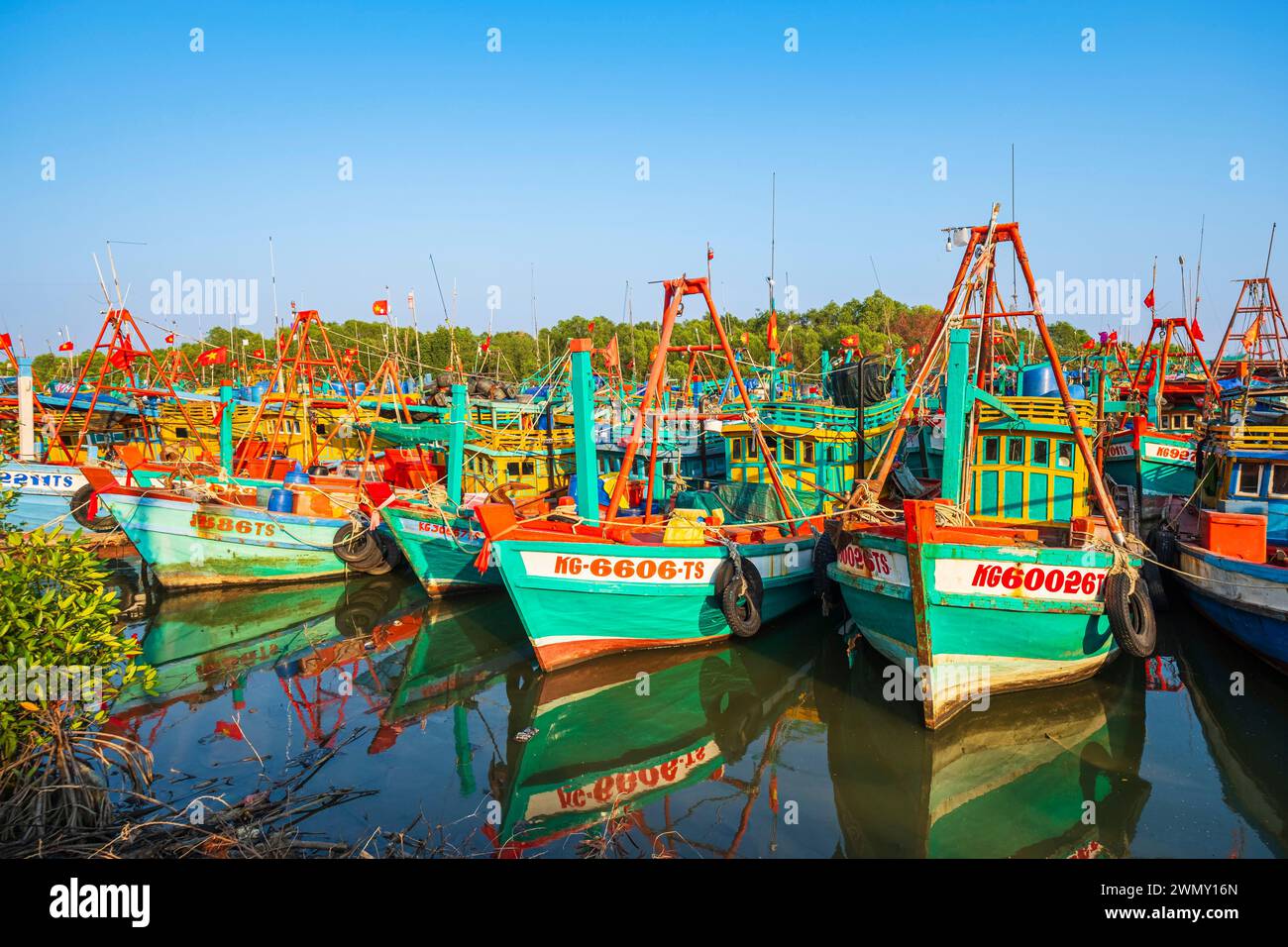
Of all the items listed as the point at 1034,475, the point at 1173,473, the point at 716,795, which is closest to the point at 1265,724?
the point at 1034,475

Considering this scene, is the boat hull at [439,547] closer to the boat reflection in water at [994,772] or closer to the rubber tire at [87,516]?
the rubber tire at [87,516]

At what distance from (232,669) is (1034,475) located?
1214 cm

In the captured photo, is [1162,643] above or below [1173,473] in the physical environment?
below

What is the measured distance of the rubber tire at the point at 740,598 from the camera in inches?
449

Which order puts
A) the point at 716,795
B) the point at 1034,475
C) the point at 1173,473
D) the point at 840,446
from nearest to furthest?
the point at 716,795
the point at 1034,475
the point at 840,446
the point at 1173,473

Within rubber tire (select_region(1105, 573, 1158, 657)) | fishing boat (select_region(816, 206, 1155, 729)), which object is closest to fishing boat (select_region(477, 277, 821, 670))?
fishing boat (select_region(816, 206, 1155, 729))

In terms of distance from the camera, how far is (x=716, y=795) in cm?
836

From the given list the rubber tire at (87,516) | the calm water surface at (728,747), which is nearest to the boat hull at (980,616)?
the calm water surface at (728,747)

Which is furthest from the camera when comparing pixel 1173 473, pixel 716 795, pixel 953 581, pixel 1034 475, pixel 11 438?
pixel 11 438

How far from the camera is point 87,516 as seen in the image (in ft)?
57.4

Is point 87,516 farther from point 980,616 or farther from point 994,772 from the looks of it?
point 994,772

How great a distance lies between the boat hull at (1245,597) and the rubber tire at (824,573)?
4.69 m

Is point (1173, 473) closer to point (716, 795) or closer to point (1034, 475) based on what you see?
point (1034, 475)

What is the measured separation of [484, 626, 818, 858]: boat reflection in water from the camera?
305 inches
